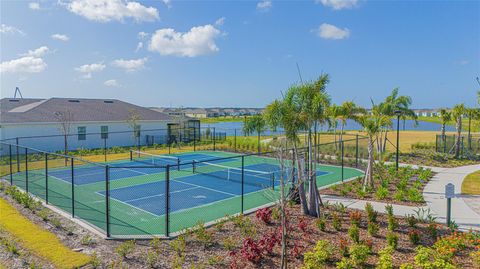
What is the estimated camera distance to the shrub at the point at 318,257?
6.43 meters

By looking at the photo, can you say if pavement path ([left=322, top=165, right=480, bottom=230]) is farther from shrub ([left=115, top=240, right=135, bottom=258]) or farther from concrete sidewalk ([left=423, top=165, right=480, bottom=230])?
shrub ([left=115, top=240, right=135, bottom=258])

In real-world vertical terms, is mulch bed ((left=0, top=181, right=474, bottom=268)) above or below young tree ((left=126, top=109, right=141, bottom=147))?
below

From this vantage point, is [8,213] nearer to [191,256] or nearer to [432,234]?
[191,256]

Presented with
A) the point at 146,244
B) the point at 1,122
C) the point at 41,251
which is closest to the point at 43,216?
the point at 41,251

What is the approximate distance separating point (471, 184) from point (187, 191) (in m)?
12.5

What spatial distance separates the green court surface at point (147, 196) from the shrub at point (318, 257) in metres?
1.97

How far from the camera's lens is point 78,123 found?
98.6 feet

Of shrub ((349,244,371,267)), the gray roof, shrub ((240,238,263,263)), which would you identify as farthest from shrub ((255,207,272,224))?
the gray roof

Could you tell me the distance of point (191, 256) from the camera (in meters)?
7.43

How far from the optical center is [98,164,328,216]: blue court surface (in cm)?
1242

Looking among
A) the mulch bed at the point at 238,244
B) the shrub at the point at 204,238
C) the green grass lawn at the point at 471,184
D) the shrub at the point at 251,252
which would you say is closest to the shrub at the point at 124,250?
the mulch bed at the point at 238,244

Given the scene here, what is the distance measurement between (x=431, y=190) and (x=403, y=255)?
25.7 ft

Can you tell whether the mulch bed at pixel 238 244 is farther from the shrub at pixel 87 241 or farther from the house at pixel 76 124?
the house at pixel 76 124

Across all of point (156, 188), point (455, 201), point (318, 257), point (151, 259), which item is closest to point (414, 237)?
point (318, 257)
